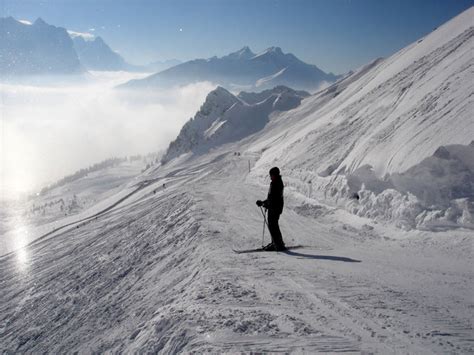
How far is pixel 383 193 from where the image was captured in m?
14.3

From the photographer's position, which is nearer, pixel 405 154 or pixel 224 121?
pixel 405 154

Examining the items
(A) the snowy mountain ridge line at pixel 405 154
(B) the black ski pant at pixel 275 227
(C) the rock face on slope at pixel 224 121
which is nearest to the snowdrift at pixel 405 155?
(A) the snowy mountain ridge line at pixel 405 154

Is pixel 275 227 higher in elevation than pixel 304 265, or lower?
higher

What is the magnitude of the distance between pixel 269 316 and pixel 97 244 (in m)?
16.6

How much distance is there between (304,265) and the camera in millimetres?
9258

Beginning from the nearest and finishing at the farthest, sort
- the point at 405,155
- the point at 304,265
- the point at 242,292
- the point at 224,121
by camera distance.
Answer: the point at 242,292 → the point at 304,265 → the point at 405,155 → the point at 224,121

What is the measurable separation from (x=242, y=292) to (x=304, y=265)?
2372 millimetres

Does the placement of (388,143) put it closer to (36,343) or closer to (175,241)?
(175,241)

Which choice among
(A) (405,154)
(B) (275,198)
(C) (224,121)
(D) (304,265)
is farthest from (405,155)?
(C) (224,121)

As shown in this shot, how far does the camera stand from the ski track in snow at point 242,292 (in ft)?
19.1

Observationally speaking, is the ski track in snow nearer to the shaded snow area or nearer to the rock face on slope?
the shaded snow area

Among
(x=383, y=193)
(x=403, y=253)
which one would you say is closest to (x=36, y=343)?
(x=403, y=253)

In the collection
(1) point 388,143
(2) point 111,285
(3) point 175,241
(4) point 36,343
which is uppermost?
(1) point 388,143

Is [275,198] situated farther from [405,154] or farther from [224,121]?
[224,121]
